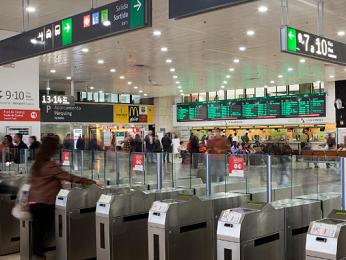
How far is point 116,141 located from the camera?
23.7m

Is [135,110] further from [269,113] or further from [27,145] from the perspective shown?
[27,145]

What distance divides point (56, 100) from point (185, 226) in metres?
11.8

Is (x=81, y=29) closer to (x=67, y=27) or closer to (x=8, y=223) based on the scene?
(x=67, y=27)

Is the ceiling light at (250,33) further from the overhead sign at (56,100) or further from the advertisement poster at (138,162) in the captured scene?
the overhead sign at (56,100)

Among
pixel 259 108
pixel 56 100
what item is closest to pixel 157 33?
pixel 56 100

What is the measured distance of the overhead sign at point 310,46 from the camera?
6.16 metres

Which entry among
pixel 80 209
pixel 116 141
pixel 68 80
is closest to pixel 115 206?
pixel 80 209

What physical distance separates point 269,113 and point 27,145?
504 inches

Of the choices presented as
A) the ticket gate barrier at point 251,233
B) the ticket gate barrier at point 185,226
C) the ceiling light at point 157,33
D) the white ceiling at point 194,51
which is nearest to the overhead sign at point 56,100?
the white ceiling at point 194,51

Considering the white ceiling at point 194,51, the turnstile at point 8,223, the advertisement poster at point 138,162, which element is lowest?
the turnstile at point 8,223

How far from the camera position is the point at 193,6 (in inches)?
167

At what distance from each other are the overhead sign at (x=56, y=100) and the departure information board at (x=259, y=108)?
8.93 metres

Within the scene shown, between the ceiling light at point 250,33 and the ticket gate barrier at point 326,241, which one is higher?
the ceiling light at point 250,33

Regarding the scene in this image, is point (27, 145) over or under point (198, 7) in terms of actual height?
under
